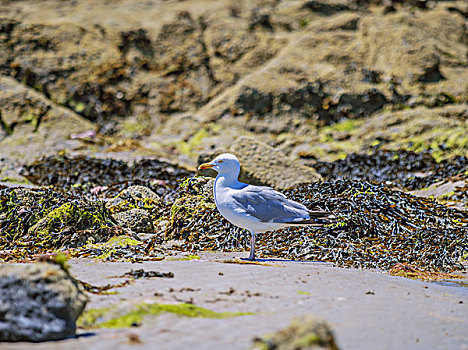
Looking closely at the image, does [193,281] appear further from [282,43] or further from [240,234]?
[282,43]

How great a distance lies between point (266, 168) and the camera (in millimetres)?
10125

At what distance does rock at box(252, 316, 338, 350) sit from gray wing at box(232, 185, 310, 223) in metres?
2.91

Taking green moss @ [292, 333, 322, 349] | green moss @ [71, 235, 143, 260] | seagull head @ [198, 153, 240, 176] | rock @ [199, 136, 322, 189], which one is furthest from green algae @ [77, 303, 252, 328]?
rock @ [199, 136, 322, 189]

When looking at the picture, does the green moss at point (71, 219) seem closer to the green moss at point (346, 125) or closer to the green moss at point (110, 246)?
the green moss at point (110, 246)

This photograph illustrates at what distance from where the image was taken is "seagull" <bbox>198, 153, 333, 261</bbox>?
213 inches

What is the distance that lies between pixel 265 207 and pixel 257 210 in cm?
10

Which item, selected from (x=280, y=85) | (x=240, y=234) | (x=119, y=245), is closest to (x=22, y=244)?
(x=119, y=245)

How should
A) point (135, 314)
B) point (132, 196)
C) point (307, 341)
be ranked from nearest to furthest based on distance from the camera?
1. point (307, 341)
2. point (135, 314)
3. point (132, 196)

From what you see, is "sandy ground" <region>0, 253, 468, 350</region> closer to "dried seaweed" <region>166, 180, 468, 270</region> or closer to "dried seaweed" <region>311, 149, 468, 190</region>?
"dried seaweed" <region>166, 180, 468, 270</region>

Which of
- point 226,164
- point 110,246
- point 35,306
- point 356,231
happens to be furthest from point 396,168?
point 35,306

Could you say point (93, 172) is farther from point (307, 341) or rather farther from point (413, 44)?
point (413, 44)

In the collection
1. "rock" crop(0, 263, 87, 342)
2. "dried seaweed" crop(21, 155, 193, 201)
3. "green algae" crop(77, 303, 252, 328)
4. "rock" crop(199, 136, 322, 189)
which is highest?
"rock" crop(0, 263, 87, 342)

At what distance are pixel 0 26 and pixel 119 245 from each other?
14425mm

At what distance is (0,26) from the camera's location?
17.3 m
